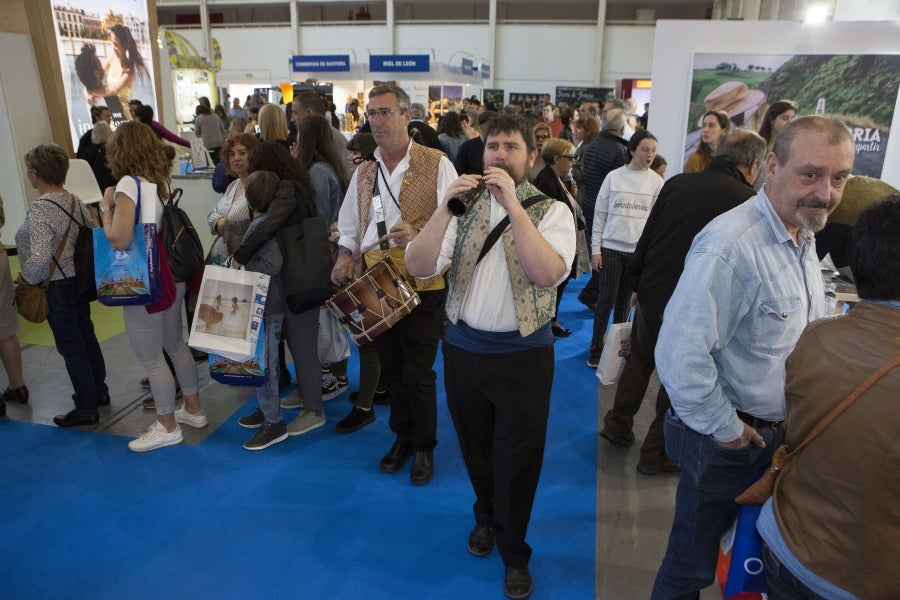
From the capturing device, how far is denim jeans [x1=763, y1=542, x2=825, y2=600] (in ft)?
3.87

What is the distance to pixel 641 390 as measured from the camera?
2.96m

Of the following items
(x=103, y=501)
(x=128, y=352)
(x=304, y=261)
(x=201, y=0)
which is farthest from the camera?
(x=201, y=0)

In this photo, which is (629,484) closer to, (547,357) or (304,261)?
(547,357)

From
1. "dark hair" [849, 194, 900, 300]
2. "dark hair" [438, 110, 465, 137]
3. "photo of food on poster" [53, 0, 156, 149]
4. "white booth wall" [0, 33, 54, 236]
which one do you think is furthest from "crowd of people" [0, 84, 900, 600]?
"photo of food on poster" [53, 0, 156, 149]

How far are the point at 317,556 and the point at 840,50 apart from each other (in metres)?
5.60

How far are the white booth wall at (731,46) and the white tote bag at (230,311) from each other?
3.94 m

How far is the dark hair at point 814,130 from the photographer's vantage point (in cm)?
130

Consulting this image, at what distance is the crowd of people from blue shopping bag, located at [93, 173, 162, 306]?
100 millimetres

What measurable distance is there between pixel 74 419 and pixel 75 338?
47 cm

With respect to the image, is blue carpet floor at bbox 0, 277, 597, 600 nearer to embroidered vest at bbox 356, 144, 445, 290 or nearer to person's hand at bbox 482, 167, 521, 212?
embroidered vest at bbox 356, 144, 445, 290

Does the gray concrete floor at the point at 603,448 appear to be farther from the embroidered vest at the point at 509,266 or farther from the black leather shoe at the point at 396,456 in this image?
the embroidered vest at the point at 509,266

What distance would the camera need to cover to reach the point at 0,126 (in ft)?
16.8

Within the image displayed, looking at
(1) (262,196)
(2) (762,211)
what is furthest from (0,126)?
(2) (762,211)

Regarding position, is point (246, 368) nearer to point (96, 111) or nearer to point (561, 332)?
point (561, 332)
